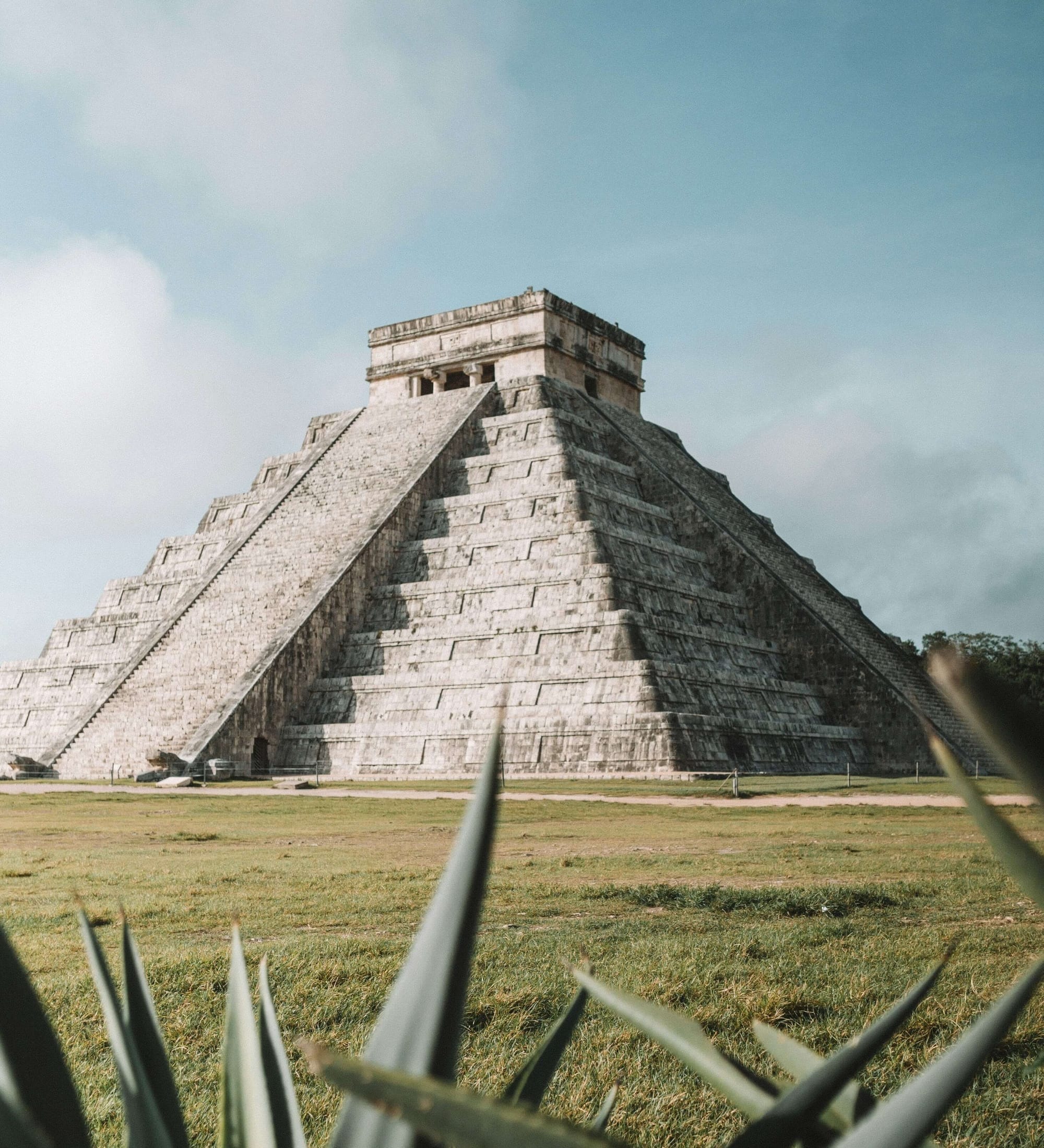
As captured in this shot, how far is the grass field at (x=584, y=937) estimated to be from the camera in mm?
3398

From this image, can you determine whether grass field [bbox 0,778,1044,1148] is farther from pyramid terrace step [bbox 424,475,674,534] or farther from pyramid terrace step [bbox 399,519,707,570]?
pyramid terrace step [bbox 424,475,674,534]

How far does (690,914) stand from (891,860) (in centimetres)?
273

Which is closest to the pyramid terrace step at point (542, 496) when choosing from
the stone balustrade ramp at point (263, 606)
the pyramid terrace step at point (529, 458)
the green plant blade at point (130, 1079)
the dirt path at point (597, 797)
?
the pyramid terrace step at point (529, 458)

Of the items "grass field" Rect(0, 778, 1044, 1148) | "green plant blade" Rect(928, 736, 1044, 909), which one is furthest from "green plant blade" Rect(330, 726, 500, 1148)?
"grass field" Rect(0, 778, 1044, 1148)

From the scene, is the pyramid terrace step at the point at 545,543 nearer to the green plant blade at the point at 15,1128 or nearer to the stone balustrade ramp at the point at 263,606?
the stone balustrade ramp at the point at 263,606

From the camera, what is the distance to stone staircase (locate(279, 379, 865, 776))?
61.9 feet

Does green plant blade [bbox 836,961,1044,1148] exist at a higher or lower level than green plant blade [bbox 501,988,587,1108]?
higher

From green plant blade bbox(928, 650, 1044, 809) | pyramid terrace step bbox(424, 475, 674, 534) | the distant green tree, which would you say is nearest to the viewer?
green plant blade bbox(928, 650, 1044, 809)

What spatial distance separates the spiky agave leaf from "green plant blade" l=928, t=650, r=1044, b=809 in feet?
2.08

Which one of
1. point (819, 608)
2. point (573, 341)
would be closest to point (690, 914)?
point (819, 608)

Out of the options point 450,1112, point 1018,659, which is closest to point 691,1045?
point 450,1112

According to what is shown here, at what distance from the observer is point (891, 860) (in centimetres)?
819

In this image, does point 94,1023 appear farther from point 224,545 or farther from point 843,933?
point 224,545

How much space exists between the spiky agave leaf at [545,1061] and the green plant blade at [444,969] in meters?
0.32
